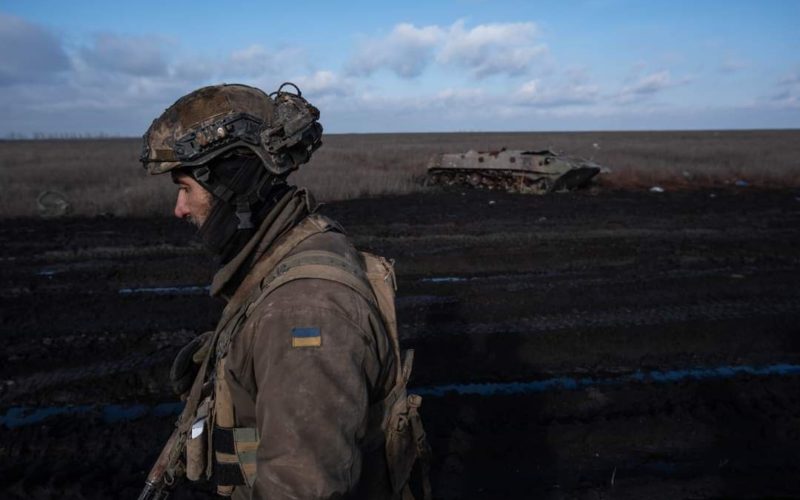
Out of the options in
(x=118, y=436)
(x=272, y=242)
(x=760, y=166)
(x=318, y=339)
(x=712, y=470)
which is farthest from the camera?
(x=760, y=166)

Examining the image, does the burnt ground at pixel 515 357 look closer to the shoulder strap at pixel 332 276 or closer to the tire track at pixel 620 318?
the tire track at pixel 620 318

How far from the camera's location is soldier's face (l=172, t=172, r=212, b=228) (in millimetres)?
1908

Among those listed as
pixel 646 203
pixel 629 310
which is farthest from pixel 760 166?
pixel 629 310

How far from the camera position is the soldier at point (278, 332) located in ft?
4.71

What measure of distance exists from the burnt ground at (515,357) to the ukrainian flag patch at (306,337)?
9.38 ft

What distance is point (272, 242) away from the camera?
6.10ft

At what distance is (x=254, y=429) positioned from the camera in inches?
66.1

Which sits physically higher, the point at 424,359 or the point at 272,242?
the point at 272,242

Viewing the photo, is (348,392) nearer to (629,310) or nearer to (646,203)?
(629,310)

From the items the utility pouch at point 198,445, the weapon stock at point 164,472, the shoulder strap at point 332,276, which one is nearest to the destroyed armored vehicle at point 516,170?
the shoulder strap at point 332,276

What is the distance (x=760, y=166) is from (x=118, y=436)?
29248 mm

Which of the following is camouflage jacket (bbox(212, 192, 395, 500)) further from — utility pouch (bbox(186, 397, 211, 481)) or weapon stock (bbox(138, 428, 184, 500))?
weapon stock (bbox(138, 428, 184, 500))

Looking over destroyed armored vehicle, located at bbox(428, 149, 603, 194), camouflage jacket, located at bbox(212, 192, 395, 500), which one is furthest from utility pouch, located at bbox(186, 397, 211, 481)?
destroyed armored vehicle, located at bbox(428, 149, 603, 194)

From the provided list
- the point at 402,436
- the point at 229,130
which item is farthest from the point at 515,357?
the point at 229,130
